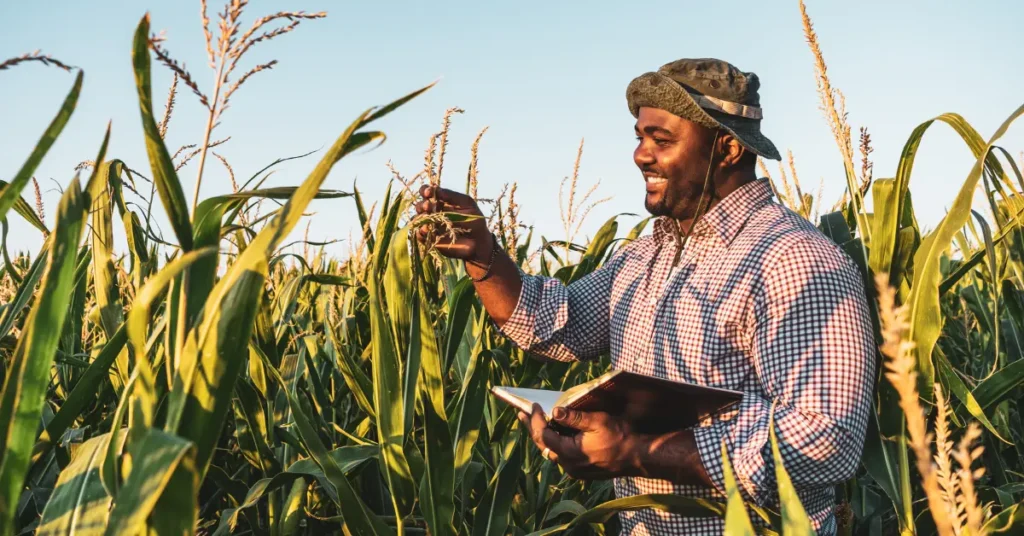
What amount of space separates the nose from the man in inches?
0.5

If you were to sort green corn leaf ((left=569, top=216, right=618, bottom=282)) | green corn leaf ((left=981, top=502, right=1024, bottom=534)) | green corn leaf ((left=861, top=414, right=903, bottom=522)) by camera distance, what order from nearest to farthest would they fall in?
green corn leaf ((left=981, top=502, right=1024, bottom=534)), green corn leaf ((left=861, top=414, right=903, bottom=522)), green corn leaf ((left=569, top=216, right=618, bottom=282))

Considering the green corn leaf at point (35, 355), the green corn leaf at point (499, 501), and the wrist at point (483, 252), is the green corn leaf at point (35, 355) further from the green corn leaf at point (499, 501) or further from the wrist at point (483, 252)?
the wrist at point (483, 252)

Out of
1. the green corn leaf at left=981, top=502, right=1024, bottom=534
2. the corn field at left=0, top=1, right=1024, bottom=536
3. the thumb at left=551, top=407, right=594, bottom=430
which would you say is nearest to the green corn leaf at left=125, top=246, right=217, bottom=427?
the corn field at left=0, top=1, right=1024, bottom=536

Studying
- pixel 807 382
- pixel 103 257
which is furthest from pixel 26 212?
pixel 807 382

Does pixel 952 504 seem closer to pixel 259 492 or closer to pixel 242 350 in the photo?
pixel 242 350

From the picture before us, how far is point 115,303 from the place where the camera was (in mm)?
1728

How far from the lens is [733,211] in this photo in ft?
6.69

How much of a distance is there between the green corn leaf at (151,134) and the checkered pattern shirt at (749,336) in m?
1.12

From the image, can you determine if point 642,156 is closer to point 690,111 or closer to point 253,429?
point 690,111

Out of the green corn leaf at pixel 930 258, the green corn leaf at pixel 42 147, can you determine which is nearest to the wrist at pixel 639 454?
the green corn leaf at pixel 930 258

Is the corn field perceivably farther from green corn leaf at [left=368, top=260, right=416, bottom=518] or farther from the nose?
the nose

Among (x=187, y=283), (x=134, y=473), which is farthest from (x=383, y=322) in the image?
(x=134, y=473)

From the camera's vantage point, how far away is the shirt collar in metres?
2.00

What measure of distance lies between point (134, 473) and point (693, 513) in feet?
3.94
